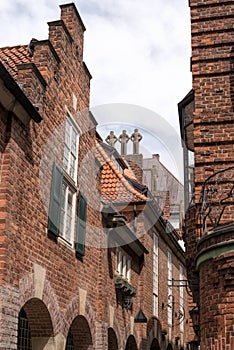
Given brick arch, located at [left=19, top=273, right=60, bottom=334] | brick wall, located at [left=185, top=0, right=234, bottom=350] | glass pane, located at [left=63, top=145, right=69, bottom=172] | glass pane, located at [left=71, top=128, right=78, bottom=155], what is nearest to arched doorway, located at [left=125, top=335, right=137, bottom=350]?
brick wall, located at [left=185, top=0, right=234, bottom=350]

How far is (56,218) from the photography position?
998cm

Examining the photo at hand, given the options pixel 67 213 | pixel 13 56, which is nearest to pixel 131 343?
pixel 67 213

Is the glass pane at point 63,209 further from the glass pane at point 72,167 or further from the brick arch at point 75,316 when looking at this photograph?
the brick arch at point 75,316

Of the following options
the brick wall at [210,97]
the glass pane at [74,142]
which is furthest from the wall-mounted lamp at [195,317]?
the glass pane at [74,142]

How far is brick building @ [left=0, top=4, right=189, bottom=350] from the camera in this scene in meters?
8.17

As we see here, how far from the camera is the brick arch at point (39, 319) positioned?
9.22m

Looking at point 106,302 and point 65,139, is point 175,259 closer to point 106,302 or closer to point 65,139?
point 106,302

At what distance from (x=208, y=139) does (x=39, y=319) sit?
4.70m

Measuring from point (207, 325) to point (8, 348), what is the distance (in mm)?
2907

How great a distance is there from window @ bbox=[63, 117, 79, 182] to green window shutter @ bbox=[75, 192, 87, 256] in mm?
577

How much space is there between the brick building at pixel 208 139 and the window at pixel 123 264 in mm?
3823

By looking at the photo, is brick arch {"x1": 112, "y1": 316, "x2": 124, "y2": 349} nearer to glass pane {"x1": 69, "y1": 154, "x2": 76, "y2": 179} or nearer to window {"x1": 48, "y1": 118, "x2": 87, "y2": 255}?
window {"x1": 48, "y1": 118, "x2": 87, "y2": 255}

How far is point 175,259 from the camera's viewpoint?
26891 mm

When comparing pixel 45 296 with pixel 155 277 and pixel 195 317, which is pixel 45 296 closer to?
pixel 195 317
